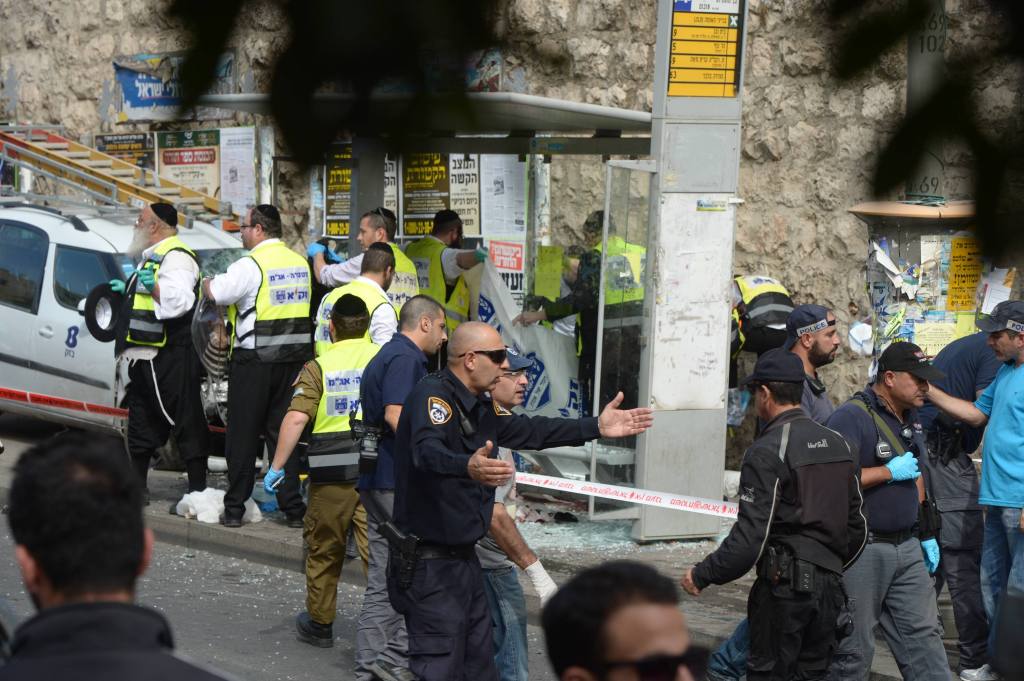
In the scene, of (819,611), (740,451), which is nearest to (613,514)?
(740,451)

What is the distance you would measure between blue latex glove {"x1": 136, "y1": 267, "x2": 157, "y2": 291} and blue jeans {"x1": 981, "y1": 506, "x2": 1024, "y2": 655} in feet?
15.4

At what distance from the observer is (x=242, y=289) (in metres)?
7.98

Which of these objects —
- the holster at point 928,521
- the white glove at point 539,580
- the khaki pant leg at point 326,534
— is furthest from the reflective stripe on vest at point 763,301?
the white glove at point 539,580

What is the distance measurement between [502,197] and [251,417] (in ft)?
9.54

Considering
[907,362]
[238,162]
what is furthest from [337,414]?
[238,162]

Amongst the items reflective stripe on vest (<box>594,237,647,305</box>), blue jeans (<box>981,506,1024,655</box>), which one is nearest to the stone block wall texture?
blue jeans (<box>981,506,1024,655</box>)

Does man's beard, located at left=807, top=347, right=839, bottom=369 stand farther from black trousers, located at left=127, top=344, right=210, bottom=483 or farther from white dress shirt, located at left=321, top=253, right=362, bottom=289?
black trousers, located at left=127, top=344, right=210, bottom=483

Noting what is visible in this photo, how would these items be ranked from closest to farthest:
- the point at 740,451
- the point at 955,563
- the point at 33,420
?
the point at 955,563 < the point at 740,451 < the point at 33,420

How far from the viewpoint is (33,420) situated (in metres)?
11.9

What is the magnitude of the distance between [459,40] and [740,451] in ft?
25.6

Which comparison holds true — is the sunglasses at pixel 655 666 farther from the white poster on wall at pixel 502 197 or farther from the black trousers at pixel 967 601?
the white poster on wall at pixel 502 197

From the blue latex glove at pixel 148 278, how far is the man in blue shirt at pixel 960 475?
170 inches

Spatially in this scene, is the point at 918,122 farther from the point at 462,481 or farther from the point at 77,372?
the point at 77,372

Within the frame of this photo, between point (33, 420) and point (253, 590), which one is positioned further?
point (33, 420)
